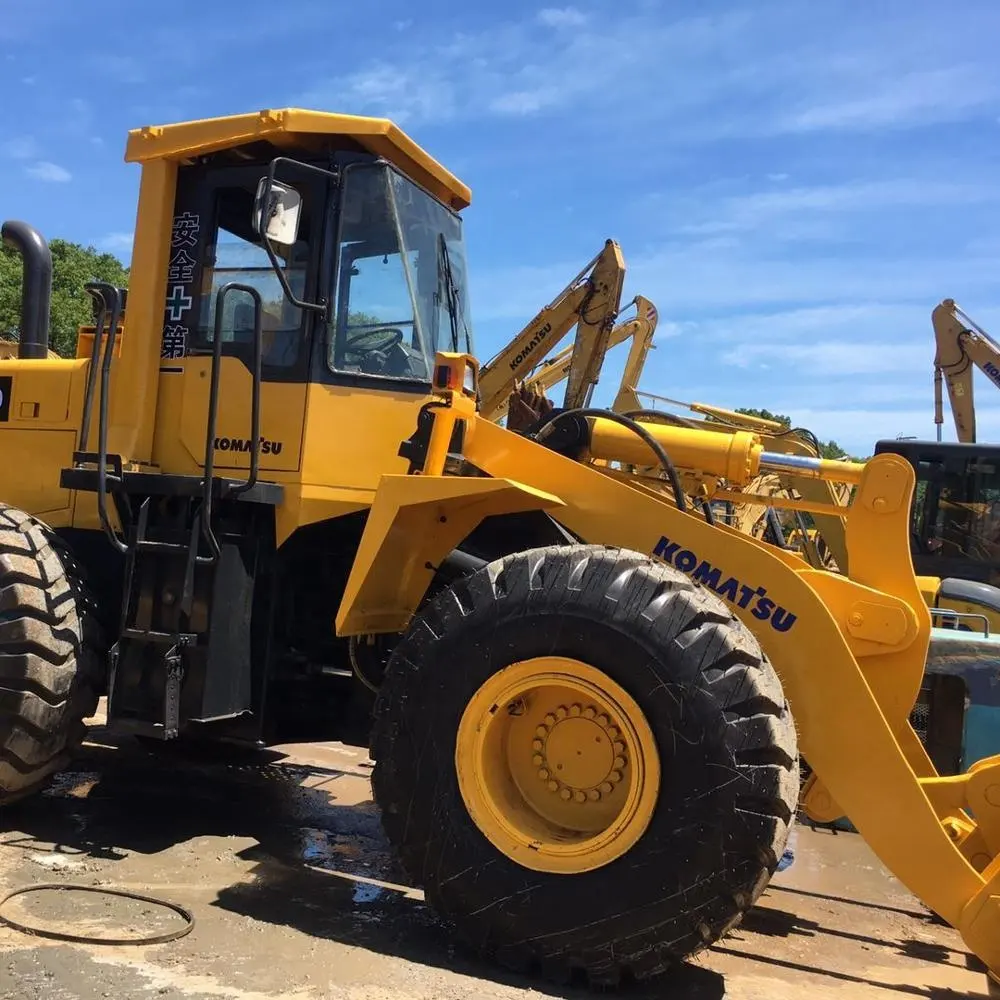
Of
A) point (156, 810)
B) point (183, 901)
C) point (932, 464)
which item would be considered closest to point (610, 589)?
point (183, 901)

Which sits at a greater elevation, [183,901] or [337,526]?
[337,526]

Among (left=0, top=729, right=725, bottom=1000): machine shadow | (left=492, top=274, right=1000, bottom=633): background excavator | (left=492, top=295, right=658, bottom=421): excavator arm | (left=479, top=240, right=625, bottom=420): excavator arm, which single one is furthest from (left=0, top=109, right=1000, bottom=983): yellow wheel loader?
(left=492, top=295, right=658, bottom=421): excavator arm

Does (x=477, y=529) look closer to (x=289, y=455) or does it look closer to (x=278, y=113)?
(x=289, y=455)

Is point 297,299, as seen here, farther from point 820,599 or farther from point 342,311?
point 820,599

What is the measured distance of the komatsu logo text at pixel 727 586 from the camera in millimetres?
3408

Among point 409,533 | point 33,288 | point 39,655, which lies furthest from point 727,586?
point 33,288

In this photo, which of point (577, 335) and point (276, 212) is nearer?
point (276, 212)

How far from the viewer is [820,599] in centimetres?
336

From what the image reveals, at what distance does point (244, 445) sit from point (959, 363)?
12.1 meters

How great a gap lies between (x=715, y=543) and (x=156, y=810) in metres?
3.24

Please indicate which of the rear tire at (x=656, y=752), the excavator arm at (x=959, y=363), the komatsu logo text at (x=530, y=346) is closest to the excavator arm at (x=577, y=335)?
the komatsu logo text at (x=530, y=346)

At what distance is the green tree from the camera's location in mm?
23141

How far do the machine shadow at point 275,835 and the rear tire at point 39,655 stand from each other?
34cm

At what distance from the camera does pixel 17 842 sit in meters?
4.28
